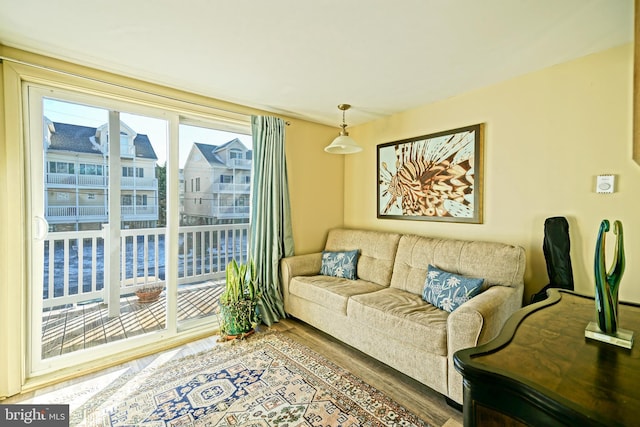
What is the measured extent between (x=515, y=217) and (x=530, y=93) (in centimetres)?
104

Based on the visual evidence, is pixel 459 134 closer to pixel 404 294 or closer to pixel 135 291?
pixel 404 294

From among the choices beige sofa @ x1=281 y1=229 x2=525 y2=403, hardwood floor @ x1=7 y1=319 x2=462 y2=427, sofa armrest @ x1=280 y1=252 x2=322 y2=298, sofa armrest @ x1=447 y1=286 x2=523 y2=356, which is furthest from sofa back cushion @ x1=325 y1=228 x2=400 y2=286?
sofa armrest @ x1=447 y1=286 x2=523 y2=356

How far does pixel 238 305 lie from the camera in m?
2.79

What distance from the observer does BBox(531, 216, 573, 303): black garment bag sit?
2086mm

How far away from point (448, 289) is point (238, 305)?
193 cm

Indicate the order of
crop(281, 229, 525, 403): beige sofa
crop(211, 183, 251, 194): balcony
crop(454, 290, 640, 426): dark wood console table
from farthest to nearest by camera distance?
1. crop(211, 183, 251, 194): balcony
2. crop(281, 229, 525, 403): beige sofa
3. crop(454, 290, 640, 426): dark wood console table

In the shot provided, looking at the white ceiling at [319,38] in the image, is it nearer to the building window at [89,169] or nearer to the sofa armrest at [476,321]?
the building window at [89,169]

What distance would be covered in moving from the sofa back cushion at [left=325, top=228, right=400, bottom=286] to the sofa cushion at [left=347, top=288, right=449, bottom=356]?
37 centimetres

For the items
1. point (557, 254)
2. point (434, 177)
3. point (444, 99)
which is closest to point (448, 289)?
point (557, 254)

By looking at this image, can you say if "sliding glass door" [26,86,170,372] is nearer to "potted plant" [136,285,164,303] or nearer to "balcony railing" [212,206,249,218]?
"potted plant" [136,285,164,303]

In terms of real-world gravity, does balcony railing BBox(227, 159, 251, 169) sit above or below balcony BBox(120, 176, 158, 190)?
above

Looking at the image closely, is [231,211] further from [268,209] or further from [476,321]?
[476,321]

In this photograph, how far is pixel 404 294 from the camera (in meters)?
2.65

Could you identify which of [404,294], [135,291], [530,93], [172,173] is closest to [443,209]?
[404,294]
